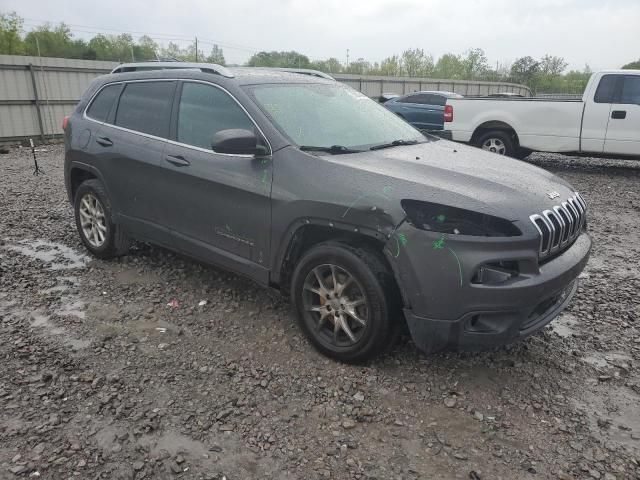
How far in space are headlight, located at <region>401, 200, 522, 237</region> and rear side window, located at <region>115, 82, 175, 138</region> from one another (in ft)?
7.65

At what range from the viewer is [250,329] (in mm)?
3834

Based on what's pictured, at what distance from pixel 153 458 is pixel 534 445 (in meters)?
1.90

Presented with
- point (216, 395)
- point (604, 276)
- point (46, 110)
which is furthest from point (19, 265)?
point (46, 110)

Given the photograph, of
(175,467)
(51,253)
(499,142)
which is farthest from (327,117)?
(499,142)

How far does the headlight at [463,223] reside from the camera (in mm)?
2797

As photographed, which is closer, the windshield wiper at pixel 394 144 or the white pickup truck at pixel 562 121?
the windshield wiper at pixel 394 144

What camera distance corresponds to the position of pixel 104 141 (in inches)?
185

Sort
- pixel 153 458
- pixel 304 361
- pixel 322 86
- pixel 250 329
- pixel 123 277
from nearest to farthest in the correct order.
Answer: pixel 153 458, pixel 304 361, pixel 250 329, pixel 322 86, pixel 123 277

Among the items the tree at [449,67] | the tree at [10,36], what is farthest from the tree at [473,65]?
the tree at [10,36]

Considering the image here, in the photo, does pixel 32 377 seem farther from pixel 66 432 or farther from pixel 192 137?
pixel 192 137

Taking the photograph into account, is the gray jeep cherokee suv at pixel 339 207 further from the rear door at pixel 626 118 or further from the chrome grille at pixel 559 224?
the rear door at pixel 626 118

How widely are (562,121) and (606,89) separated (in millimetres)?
880

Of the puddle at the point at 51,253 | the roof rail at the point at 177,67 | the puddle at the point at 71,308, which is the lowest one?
the puddle at the point at 71,308

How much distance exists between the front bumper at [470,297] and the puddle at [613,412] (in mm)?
527
